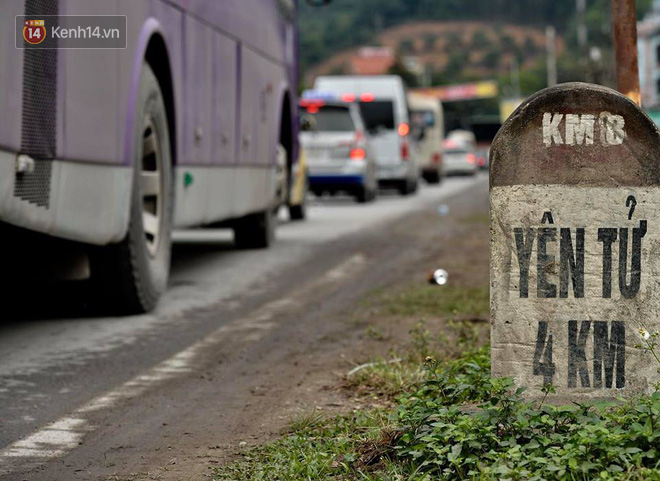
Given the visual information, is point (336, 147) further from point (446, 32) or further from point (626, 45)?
point (446, 32)

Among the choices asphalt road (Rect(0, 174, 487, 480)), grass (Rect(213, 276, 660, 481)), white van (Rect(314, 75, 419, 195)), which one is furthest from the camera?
white van (Rect(314, 75, 419, 195))

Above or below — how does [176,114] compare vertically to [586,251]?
above

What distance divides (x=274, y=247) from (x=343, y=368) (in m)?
7.72

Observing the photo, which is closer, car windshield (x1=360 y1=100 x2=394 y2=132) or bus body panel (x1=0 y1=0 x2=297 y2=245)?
bus body panel (x1=0 y1=0 x2=297 y2=245)

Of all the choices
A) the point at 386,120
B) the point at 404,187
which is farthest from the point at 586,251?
the point at 386,120

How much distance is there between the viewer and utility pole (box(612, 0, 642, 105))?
20.7 feet

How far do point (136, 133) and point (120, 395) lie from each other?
2445 millimetres

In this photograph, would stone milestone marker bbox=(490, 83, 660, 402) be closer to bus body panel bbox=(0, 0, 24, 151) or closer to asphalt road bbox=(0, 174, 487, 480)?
asphalt road bbox=(0, 174, 487, 480)

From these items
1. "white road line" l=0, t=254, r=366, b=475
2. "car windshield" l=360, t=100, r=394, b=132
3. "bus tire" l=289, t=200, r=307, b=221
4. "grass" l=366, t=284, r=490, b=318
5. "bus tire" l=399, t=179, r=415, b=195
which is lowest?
"white road line" l=0, t=254, r=366, b=475

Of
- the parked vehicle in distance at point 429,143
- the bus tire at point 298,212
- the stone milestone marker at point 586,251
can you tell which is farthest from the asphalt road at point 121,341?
the parked vehicle in distance at point 429,143

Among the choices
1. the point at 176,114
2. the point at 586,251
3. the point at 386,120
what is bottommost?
the point at 586,251

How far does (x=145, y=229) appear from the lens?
8898mm

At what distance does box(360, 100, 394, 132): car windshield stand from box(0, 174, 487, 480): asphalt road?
60.9 feet
